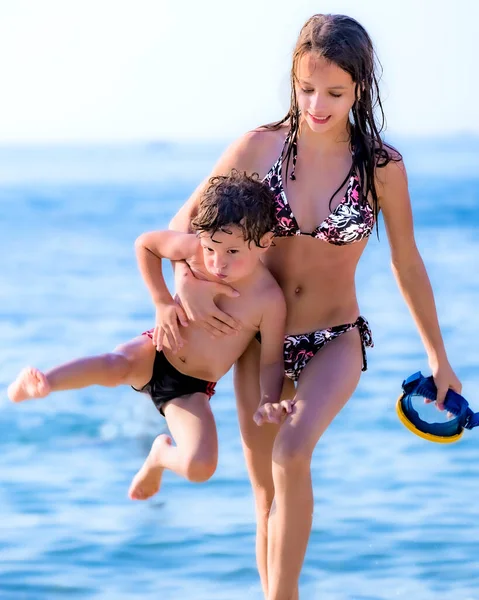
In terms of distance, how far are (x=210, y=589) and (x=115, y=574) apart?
0.60 meters

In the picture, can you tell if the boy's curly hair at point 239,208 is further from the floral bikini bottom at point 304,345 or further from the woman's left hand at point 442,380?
the woman's left hand at point 442,380

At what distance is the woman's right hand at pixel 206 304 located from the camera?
174 inches

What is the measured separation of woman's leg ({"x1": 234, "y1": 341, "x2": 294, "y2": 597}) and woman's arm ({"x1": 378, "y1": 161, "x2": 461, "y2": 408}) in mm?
563

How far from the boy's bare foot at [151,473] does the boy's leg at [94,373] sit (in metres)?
0.23

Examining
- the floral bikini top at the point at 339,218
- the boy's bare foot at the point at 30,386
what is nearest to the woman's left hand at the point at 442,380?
the floral bikini top at the point at 339,218

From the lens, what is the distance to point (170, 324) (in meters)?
4.49

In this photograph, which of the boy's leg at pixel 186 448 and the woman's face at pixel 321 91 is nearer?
the woman's face at pixel 321 91

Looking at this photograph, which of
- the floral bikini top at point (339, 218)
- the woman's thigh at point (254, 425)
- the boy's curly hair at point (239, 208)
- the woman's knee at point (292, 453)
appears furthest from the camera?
the woman's thigh at point (254, 425)

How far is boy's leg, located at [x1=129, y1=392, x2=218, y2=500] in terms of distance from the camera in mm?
4375

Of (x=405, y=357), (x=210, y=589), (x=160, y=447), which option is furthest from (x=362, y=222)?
(x=405, y=357)

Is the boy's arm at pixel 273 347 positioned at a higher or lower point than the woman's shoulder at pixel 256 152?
lower

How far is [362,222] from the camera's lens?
435 cm

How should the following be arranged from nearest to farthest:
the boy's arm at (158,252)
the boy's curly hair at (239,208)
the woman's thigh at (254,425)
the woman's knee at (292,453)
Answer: the woman's knee at (292,453) < the boy's curly hair at (239,208) < the boy's arm at (158,252) < the woman's thigh at (254,425)

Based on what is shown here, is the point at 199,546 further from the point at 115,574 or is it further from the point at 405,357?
the point at 405,357
